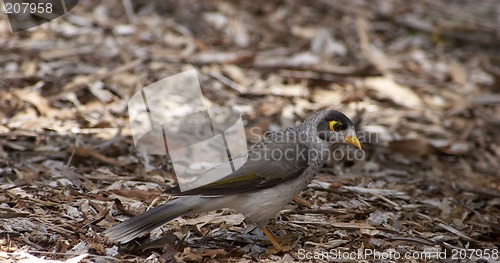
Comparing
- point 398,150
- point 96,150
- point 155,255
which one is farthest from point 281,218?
point 398,150

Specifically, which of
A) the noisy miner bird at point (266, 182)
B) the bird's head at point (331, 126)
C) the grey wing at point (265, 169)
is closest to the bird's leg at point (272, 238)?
the noisy miner bird at point (266, 182)

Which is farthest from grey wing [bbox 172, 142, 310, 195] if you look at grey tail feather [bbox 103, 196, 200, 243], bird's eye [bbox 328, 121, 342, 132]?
bird's eye [bbox 328, 121, 342, 132]

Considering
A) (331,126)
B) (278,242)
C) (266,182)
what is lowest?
(278,242)

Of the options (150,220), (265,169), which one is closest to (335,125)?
(265,169)

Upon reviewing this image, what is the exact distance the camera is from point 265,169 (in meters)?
5.13

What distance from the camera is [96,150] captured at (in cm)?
651

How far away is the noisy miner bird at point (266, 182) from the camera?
4.65m

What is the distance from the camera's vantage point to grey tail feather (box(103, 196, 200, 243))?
14.8 feet

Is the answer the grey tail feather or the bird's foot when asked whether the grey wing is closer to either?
the grey tail feather

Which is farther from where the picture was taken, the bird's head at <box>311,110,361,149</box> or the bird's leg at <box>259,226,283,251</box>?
the bird's head at <box>311,110,361,149</box>

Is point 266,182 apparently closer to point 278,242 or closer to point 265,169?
point 265,169

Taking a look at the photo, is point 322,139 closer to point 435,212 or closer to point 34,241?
point 435,212

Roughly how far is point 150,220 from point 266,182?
983mm

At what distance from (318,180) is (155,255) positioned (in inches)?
90.3
